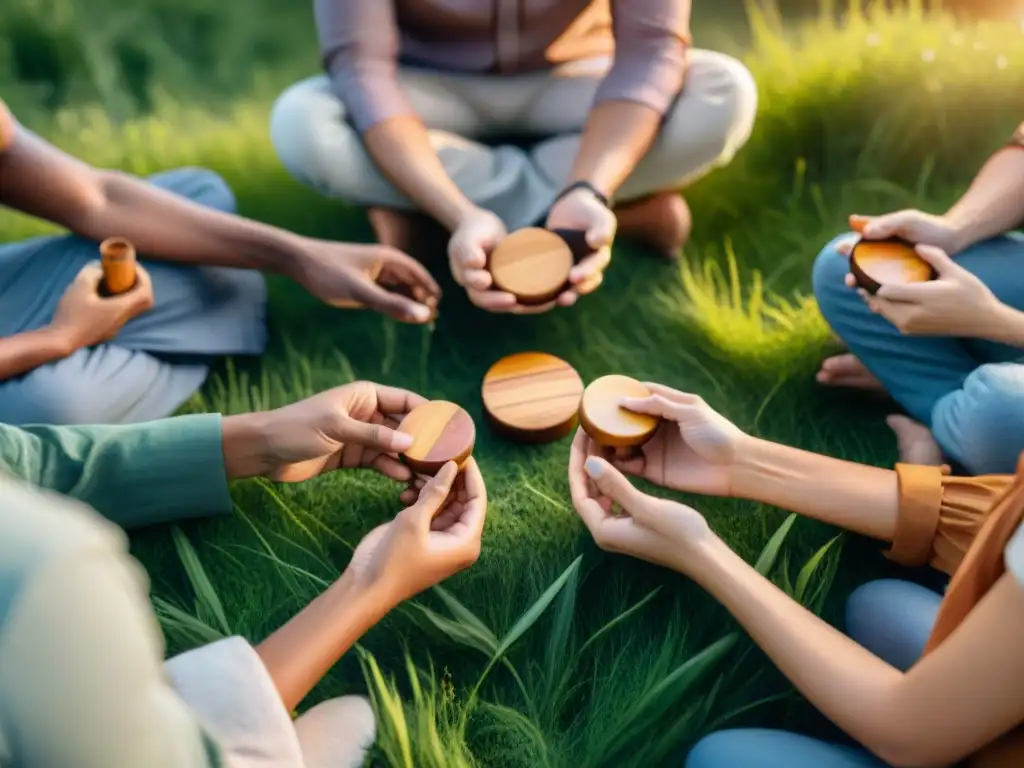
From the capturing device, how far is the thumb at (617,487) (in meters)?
1.28

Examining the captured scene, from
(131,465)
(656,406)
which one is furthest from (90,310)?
(656,406)

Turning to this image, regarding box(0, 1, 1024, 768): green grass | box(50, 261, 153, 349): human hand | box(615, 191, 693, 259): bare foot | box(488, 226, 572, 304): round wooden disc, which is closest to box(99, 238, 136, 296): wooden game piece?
box(50, 261, 153, 349): human hand

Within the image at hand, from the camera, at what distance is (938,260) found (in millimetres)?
1439

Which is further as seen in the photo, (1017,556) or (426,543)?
(426,543)

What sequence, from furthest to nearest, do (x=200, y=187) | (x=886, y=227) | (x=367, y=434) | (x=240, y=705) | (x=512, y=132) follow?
(x=512, y=132) → (x=200, y=187) → (x=886, y=227) → (x=367, y=434) → (x=240, y=705)

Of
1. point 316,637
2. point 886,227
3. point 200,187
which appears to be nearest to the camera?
point 316,637

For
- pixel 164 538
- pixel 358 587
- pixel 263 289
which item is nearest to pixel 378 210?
pixel 263 289

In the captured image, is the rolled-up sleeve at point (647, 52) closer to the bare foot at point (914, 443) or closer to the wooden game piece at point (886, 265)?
the wooden game piece at point (886, 265)

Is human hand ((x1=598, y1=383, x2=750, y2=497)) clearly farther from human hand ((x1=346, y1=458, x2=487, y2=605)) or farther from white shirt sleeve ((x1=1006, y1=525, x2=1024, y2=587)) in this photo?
white shirt sleeve ((x1=1006, y1=525, x2=1024, y2=587))

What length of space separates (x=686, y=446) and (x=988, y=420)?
1.45 feet

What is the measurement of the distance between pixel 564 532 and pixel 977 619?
0.70 metres

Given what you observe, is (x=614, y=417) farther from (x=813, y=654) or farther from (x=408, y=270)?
(x=408, y=270)

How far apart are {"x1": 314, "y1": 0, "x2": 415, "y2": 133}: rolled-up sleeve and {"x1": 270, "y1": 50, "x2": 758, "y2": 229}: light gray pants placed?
6 centimetres

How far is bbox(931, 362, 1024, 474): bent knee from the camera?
133 cm
